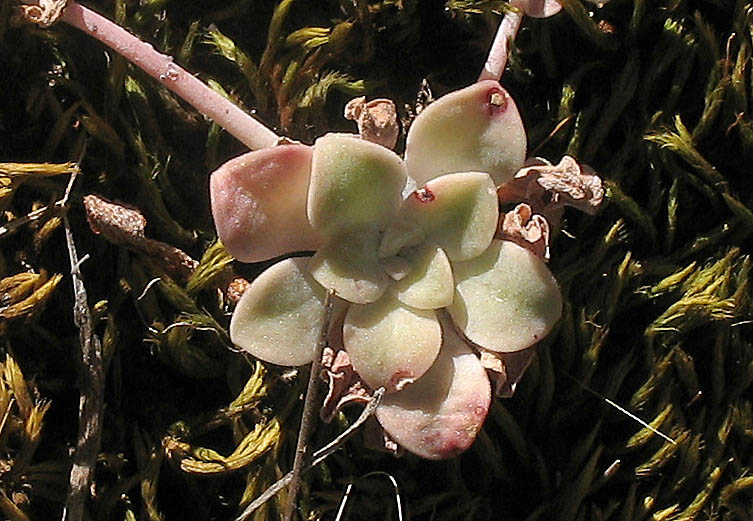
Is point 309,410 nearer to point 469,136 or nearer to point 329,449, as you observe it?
point 329,449

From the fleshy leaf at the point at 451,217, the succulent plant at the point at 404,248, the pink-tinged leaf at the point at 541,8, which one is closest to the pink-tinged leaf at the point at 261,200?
the succulent plant at the point at 404,248

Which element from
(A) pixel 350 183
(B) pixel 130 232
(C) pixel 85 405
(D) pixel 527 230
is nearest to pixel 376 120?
(A) pixel 350 183

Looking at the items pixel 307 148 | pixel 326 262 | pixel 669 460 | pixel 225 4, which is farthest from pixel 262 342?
pixel 669 460

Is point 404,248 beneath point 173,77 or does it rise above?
beneath

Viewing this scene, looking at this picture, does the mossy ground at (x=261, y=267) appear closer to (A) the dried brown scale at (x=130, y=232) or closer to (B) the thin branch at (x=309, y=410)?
(A) the dried brown scale at (x=130, y=232)

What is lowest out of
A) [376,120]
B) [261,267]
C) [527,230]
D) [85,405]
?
[85,405]

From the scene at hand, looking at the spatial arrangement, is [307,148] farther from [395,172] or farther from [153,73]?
[153,73]

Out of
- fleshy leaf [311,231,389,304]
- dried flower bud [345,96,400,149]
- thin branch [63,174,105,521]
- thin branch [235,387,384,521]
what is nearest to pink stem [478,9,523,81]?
dried flower bud [345,96,400,149]
